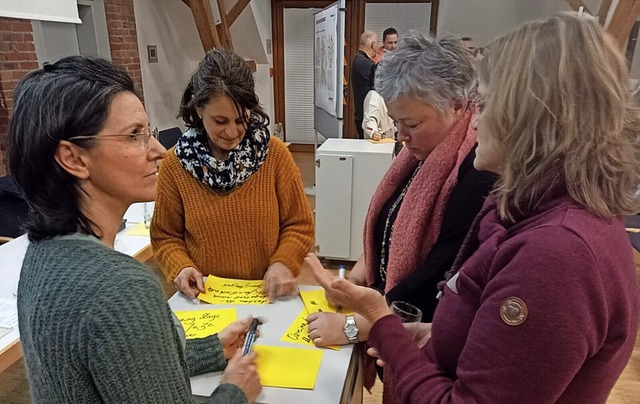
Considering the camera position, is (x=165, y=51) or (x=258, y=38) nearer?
(x=165, y=51)

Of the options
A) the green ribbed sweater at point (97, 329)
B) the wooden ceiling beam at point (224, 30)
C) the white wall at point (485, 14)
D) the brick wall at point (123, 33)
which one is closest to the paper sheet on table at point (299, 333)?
the green ribbed sweater at point (97, 329)

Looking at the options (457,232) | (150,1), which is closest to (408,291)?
(457,232)

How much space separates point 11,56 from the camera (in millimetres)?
3172

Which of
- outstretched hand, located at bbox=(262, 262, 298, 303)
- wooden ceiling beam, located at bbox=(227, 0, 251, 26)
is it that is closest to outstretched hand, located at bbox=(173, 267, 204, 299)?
outstretched hand, located at bbox=(262, 262, 298, 303)

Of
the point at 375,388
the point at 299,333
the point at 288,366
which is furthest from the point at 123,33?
the point at 288,366

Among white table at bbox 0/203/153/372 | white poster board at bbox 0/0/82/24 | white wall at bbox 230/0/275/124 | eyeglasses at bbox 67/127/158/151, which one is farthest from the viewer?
white wall at bbox 230/0/275/124

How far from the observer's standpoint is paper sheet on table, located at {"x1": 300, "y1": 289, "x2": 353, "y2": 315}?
1202mm

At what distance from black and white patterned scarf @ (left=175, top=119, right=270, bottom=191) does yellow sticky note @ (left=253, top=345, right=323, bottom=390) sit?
20.7 inches

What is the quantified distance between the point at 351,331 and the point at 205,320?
0.38 metres

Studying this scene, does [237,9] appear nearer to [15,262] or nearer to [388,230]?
[15,262]

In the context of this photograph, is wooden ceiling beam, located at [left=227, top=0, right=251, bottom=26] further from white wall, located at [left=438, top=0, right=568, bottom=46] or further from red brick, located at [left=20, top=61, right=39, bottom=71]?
white wall, located at [left=438, top=0, right=568, bottom=46]

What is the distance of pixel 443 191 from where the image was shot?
3.74 ft

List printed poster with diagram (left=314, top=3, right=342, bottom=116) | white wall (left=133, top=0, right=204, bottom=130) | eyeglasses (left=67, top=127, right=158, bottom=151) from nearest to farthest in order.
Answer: eyeglasses (left=67, top=127, right=158, bottom=151), printed poster with diagram (left=314, top=3, right=342, bottom=116), white wall (left=133, top=0, right=204, bottom=130)

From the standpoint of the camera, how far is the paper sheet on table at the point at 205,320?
112 cm
